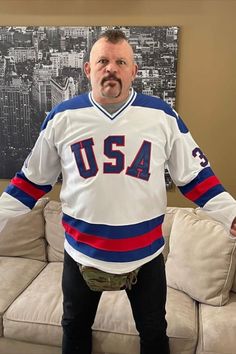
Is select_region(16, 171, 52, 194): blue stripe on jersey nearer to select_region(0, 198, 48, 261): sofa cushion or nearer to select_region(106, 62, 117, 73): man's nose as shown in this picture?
select_region(106, 62, 117, 73): man's nose

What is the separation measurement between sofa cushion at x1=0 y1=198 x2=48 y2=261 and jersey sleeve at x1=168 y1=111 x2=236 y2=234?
1249mm

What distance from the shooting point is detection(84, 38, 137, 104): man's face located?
1.30 m

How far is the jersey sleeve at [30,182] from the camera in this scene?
1429mm

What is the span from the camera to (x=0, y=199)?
149 cm

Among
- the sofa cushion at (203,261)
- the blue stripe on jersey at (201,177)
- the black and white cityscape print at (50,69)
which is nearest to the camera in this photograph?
the blue stripe on jersey at (201,177)

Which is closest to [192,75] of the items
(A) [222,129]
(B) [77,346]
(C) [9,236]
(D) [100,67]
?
(A) [222,129]

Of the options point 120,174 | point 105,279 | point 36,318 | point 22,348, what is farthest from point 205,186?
point 22,348

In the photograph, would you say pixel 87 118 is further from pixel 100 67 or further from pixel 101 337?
pixel 101 337

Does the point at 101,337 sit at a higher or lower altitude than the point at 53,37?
lower

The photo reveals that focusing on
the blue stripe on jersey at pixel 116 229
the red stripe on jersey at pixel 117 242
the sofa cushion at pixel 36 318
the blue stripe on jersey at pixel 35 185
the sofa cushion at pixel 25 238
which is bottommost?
the sofa cushion at pixel 36 318

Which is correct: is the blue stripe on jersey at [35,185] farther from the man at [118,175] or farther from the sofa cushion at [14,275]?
the sofa cushion at [14,275]

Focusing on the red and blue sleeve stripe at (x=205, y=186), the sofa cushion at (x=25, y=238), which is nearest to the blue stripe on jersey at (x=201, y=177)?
the red and blue sleeve stripe at (x=205, y=186)

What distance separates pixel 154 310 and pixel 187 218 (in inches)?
29.6

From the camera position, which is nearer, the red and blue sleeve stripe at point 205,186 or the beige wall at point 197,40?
the red and blue sleeve stripe at point 205,186
